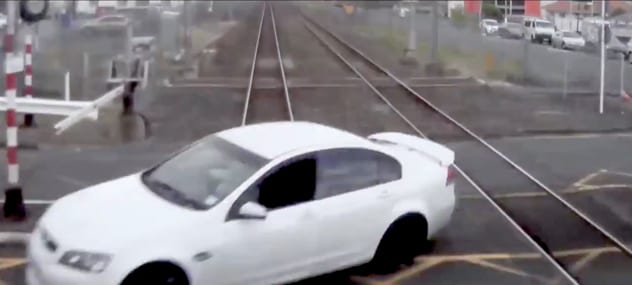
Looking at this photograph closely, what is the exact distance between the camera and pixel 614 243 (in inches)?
369

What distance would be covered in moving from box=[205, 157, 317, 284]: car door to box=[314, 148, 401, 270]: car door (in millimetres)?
135

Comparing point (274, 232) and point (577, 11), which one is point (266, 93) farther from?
point (274, 232)

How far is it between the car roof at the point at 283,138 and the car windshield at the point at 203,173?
3.9 inches

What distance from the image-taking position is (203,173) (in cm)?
795

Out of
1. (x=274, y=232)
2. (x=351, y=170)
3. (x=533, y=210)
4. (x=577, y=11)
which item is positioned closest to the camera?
(x=274, y=232)

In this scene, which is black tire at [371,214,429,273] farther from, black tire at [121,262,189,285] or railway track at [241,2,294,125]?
railway track at [241,2,294,125]

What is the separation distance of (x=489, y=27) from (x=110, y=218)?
→ 21170mm

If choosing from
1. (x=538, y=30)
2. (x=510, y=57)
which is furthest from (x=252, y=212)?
(x=510, y=57)

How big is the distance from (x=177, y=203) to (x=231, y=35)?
3850 cm

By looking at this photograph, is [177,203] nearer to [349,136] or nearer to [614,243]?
[349,136]

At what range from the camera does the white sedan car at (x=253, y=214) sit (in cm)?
682

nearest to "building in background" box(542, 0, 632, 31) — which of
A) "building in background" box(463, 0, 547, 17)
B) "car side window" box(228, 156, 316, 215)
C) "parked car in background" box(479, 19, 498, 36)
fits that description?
"building in background" box(463, 0, 547, 17)

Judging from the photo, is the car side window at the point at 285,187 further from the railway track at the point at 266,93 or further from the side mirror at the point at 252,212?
the railway track at the point at 266,93

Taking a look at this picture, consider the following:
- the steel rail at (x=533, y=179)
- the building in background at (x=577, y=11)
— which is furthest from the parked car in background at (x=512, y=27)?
the steel rail at (x=533, y=179)
